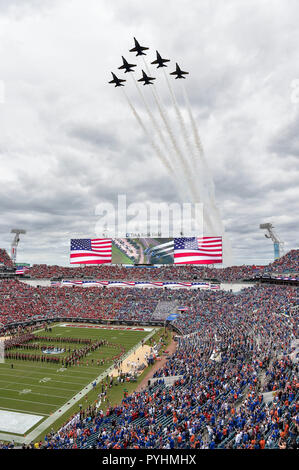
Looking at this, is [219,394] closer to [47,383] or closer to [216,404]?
[216,404]

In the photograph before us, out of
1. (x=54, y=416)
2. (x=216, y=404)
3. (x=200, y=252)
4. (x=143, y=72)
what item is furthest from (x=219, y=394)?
(x=200, y=252)

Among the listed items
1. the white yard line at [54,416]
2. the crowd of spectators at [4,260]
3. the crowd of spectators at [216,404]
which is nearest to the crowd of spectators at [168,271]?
the crowd of spectators at [4,260]

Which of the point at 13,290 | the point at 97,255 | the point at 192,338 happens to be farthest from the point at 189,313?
the point at 13,290

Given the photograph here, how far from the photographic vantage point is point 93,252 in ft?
207

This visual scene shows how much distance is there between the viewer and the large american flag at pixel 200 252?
56.7 metres

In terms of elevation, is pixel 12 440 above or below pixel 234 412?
below

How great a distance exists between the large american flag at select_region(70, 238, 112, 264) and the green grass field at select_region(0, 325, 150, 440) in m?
29.6

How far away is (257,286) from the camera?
4784 centimetres

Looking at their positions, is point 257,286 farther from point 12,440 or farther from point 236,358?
point 12,440

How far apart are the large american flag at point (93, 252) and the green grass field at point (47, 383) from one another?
29.6 meters

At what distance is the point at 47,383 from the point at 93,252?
40.5 meters

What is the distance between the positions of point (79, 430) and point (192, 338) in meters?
17.6

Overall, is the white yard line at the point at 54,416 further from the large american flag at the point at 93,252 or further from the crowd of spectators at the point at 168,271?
the large american flag at the point at 93,252

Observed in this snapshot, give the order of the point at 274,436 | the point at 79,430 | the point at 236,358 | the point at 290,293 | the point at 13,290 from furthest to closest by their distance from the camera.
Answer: the point at 13,290 < the point at 290,293 < the point at 236,358 < the point at 79,430 < the point at 274,436
